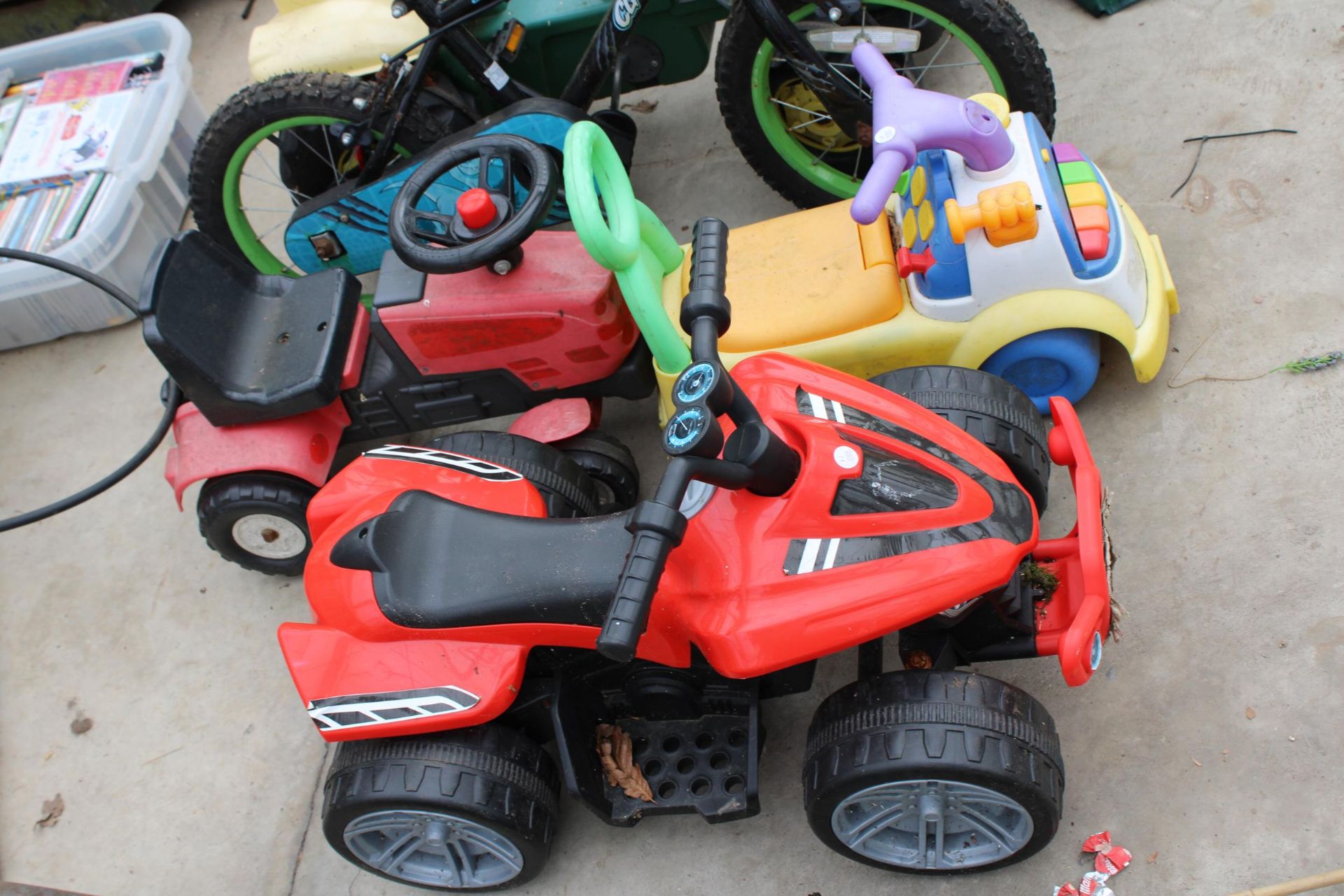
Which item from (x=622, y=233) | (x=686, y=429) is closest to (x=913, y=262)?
(x=622, y=233)

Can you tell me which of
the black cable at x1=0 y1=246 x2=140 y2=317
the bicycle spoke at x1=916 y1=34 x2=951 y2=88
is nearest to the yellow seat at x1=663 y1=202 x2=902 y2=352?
the bicycle spoke at x1=916 y1=34 x2=951 y2=88

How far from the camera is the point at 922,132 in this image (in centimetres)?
218

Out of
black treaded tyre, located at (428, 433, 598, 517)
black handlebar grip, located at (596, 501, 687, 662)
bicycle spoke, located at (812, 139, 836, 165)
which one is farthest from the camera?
bicycle spoke, located at (812, 139, 836, 165)

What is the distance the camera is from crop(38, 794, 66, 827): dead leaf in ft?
8.49

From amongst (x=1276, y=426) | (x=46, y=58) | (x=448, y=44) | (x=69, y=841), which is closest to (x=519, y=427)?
(x=448, y=44)

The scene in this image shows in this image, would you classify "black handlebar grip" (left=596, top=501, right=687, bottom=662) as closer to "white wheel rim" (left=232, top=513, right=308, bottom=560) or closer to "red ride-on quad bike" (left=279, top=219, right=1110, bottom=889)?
"red ride-on quad bike" (left=279, top=219, right=1110, bottom=889)

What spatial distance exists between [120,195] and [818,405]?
2.58 meters

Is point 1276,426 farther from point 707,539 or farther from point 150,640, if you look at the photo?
point 150,640

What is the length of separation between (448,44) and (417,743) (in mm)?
1869

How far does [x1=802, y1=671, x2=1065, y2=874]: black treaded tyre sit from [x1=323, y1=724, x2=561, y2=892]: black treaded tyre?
546mm

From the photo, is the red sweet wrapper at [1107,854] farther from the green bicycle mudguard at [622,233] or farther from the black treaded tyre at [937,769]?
the green bicycle mudguard at [622,233]

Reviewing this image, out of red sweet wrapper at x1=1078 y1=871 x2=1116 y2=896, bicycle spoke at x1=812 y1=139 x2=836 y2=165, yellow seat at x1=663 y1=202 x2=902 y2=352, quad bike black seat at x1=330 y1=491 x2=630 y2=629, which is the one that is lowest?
red sweet wrapper at x1=1078 y1=871 x2=1116 y2=896

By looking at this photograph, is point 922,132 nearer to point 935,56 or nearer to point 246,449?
point 935,56

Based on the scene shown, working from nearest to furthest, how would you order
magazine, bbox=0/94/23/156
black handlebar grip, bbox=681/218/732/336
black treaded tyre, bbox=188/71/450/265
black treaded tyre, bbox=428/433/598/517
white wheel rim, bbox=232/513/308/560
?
black handlebar grip, bbox=681/218/732/336 < black treaded tyre, bbox=428/433/598/517 < white wheel rim, bbox=232/513/308/560 < black treaded tyre, bbox=188/71/450/265 < magazine, bbox=0/94/23/156
